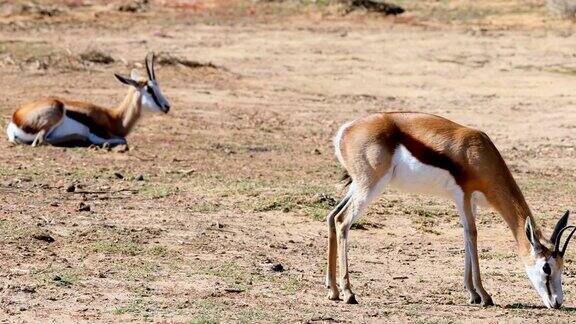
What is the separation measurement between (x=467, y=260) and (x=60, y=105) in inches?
282

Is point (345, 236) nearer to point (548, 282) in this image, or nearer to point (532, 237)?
point (532, 237)

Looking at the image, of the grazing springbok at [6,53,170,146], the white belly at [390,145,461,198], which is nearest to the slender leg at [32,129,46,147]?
the grazing springbok at [6,53,170,146]

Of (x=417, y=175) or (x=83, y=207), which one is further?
(x=83, y=207)

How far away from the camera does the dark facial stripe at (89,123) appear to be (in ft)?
48.0

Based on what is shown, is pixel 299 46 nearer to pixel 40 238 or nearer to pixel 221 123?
pixel 221 123

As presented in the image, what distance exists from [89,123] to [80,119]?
0.13 m

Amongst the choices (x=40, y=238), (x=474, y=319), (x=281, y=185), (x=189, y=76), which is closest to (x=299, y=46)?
(x=189, y=76)

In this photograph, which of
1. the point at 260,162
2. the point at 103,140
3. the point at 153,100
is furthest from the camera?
the point at 153,100

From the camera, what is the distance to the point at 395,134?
833cm

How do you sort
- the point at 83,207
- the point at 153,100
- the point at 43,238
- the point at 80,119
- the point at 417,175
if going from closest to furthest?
the point at 417,175 < the point at 43,238 < the point at 83,207 < the point at 80,119 < the point at 153,100

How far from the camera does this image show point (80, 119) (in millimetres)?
14602

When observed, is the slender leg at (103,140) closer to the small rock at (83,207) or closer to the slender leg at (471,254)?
the small rock at (83,207)

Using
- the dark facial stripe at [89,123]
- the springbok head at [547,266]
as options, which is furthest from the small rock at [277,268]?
the dark facial stripe at [89,123]

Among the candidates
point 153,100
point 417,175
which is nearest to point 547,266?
point 417,175
